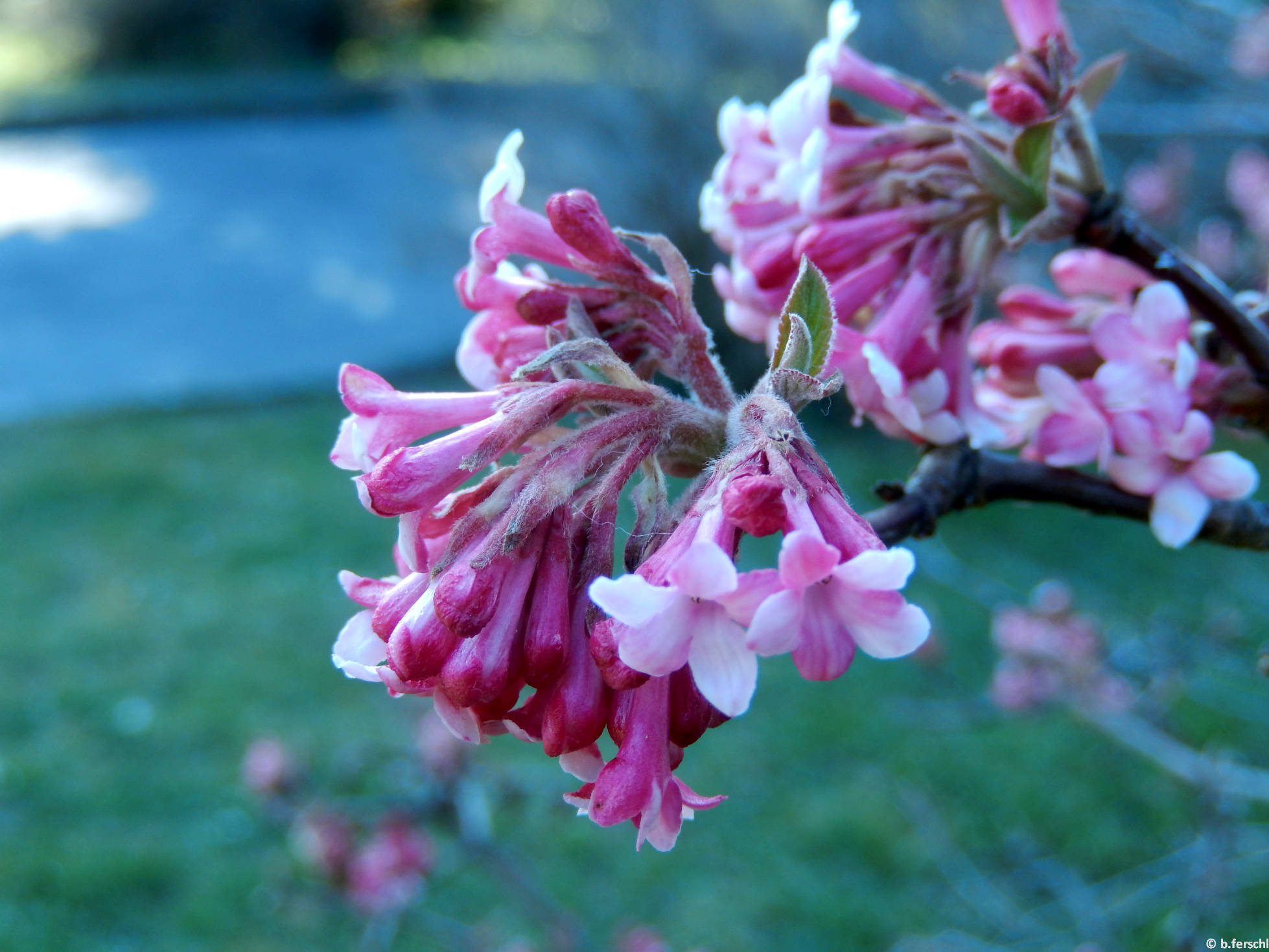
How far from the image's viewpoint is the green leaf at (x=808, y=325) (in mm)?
903

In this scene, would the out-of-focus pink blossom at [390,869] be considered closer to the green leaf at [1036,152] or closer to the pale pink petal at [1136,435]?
the pale pink petal at [1136,435]

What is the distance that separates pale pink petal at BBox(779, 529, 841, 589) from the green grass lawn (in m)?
2.41

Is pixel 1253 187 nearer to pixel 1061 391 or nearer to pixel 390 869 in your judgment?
pixel 1061 391

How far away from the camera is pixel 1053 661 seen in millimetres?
3854

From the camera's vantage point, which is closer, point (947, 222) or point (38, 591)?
point (947, 222)

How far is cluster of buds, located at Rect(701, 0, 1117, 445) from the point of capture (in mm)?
1135

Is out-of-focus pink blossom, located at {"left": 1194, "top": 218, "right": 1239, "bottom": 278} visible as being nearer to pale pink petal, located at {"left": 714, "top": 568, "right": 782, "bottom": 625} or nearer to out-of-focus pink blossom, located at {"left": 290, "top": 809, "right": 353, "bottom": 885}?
out-of-focus pink blossom, located at {"left": 290, "top": 809, "right": 353, "bottom": 885}

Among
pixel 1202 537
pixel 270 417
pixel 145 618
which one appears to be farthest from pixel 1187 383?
pixel 270 417

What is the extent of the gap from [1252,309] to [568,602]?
1014 millimetres

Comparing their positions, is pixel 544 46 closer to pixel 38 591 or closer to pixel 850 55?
pixel 38 591

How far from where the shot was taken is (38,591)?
7.25m

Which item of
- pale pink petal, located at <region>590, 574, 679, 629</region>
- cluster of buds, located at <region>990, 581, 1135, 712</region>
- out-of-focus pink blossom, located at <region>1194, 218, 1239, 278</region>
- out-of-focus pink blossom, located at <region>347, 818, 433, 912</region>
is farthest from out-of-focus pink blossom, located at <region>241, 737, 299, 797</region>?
out-of-focus pink blossom, located at <region>1194, 218, 1239, 278</region>

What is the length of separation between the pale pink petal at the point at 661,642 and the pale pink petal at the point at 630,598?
0.01 metres

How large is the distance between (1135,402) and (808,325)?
0.47m
